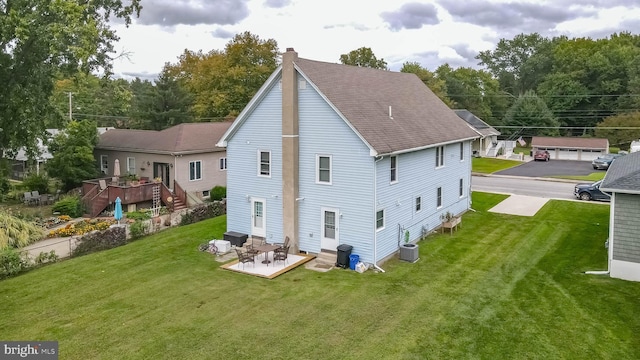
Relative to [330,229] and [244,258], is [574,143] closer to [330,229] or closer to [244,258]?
[330,229]

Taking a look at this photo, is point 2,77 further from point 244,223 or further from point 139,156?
point 244,223

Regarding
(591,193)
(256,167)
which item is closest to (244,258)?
(256,167)

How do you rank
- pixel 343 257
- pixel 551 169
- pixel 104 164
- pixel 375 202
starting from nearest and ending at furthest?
pixel 375 202, pixel 343 257, pixel 104 164, pixel 551 169

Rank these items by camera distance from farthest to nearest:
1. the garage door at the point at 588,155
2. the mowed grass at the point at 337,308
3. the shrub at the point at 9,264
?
the garage door at the point at 588,155, the shrub at the point at 9,264, the mowed grass at the point at 337,308

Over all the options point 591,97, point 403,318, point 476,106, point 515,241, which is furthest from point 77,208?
point 591,97

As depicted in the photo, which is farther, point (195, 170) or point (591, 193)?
point (195, 170)

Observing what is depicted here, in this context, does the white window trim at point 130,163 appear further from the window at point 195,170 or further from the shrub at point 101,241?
the shrub at point 101,241

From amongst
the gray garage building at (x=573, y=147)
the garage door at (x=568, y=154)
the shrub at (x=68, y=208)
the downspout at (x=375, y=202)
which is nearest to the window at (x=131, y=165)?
the shrub at (x=68, y=208)
